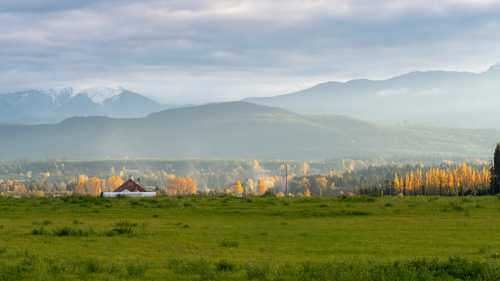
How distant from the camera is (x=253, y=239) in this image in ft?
104

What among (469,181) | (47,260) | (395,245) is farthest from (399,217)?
(469,181)

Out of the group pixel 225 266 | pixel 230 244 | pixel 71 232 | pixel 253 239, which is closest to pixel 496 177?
pixel 253 239

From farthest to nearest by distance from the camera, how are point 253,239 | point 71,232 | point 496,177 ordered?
1. point 496,177
2. point 71,232
3. point 253,239

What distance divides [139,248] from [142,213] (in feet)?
61.7

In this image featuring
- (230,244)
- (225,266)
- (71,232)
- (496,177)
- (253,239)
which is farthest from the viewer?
(496,177)

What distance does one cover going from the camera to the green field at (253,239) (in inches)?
831

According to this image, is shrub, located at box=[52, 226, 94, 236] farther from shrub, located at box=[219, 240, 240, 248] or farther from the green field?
shrub, located at box=[219, 240, 240, 248]

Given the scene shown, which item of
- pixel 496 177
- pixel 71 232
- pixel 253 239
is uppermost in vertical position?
pixel 496 177

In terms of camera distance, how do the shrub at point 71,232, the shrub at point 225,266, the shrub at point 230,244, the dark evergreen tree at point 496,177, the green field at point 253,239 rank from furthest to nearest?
the dark evergreen tree at point 496,177 → the shrub at point 71,232 → the shrub at point 230,244 → the shrub at point 225,266 → the green field at point 253,239

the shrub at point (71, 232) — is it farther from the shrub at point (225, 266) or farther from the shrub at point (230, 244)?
the shrub at point (225, 266)

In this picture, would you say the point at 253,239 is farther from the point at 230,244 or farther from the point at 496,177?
the point at 496,177

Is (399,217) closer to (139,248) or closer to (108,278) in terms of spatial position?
(139,248)

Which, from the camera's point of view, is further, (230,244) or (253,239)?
(253,239)

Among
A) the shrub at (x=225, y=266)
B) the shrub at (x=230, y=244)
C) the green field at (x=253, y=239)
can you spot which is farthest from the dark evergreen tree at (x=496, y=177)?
the shrub at (x=225, y=266)
